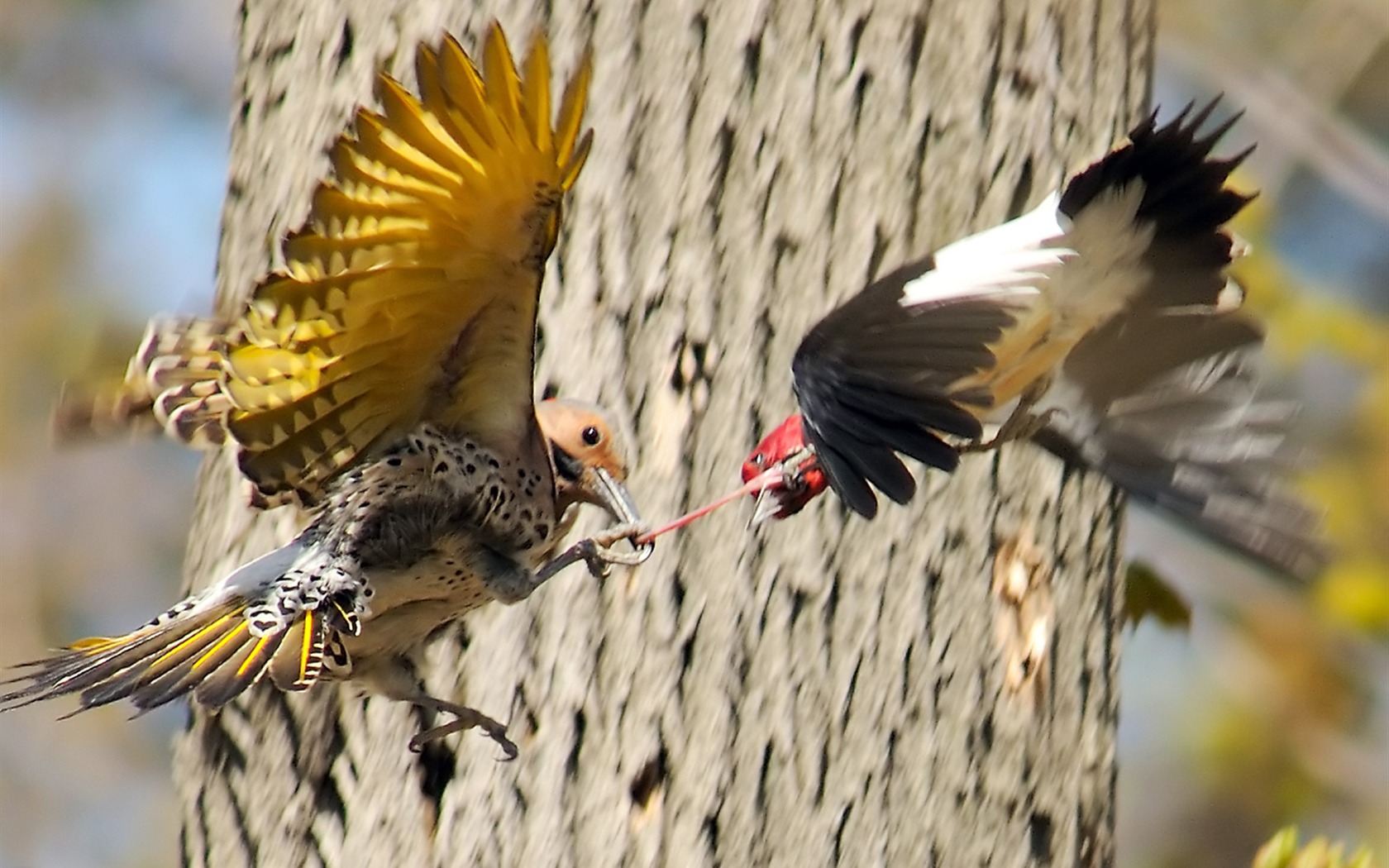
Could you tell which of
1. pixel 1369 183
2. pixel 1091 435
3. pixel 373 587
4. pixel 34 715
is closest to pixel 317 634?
pixel 373 587

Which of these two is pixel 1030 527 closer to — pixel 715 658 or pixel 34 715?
pixel 715 658

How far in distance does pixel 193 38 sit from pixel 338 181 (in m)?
7.99

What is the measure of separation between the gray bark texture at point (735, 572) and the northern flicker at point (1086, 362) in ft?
0.63

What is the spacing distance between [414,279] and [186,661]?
31.6 inches

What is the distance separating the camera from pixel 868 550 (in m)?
3.37

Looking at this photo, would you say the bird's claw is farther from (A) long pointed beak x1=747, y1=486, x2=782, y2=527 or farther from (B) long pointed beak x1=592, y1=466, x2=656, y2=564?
(A) long pointed beak x1=747, y1=486, x2=782, y2=527

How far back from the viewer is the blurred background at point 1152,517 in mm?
7391

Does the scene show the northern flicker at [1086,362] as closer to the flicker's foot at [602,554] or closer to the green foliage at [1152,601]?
the flicker's foot at [602,554]

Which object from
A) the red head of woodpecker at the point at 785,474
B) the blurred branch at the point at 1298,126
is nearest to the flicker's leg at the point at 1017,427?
the red head of woodpecker at the point at 785,474

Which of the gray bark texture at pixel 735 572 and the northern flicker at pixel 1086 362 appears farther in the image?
the gray bark texture at pixel 735 572

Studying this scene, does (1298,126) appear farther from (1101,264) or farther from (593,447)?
(593,447)

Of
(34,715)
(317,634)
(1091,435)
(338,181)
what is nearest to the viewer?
(338,181)

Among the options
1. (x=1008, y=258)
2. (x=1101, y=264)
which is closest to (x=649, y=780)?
(x=1008, y=258)

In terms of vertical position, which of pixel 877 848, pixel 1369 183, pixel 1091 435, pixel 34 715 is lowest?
pixel 34 715
